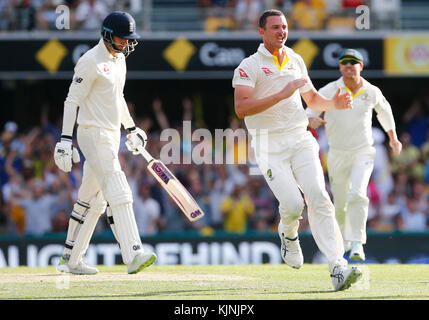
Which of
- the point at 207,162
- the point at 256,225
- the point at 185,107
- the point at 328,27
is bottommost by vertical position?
the point at 256,225

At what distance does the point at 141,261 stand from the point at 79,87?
156 cm

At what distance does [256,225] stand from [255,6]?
13.6 ft

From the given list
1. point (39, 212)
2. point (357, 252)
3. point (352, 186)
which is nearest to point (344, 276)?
point (357, 252)

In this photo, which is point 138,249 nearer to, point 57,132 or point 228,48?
point 228,48

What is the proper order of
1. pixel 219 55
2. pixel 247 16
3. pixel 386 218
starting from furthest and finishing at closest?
1. pixel 247 16
2. pixel 219 55
3. pixel 386 218

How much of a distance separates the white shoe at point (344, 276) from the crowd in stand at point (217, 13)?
9.09m

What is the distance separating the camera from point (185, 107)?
18188mm

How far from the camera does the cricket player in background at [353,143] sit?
9.80m

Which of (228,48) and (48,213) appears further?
(228,48)

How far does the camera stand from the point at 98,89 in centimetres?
781

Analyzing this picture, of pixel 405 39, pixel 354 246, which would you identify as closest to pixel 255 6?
pixel 405 39

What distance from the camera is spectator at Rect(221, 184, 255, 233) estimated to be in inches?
564

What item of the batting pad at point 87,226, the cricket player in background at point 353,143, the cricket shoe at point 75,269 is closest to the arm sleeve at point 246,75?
the batting pad at point 87,226

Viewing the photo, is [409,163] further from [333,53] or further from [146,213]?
[146,213]
